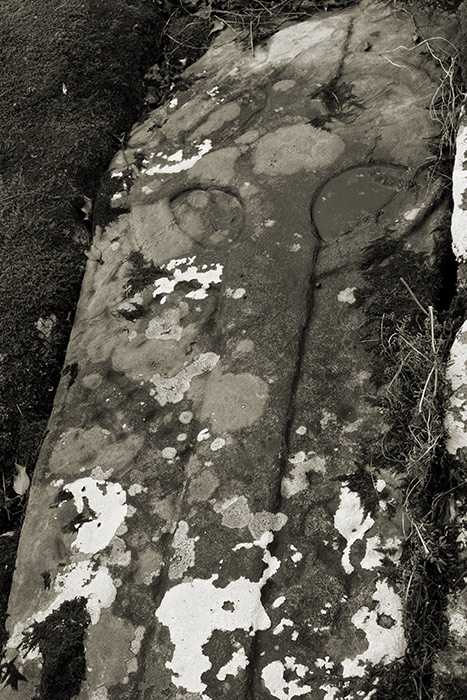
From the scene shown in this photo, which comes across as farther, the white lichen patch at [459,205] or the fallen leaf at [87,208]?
the fallen leaf at [87,208]

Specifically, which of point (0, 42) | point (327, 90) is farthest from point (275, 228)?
point (0, 42)

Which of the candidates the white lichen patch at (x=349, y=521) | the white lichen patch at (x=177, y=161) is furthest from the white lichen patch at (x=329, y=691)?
the white lichen patch at (x=177, y=161)

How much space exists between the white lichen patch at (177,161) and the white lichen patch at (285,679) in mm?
1835

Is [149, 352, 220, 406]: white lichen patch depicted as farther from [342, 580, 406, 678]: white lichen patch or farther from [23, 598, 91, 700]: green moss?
[342, 580, 406, 678]: white lichen patch

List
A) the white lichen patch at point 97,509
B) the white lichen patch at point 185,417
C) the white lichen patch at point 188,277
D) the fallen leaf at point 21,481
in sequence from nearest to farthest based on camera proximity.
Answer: the white lichen patch at point 97,509 → the white lichen patch at point 185,417 → the fallen leaf at point 21,481 → the white lichen patch at point 188,277

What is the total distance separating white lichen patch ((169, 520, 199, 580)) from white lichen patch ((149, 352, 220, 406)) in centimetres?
41

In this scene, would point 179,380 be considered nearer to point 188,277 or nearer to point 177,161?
point 188,277

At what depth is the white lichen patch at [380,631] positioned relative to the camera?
1.71m

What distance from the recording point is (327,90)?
115 inches

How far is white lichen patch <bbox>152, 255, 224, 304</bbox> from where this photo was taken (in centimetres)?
248

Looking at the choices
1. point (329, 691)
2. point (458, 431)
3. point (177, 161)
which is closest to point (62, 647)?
point (329, 691)

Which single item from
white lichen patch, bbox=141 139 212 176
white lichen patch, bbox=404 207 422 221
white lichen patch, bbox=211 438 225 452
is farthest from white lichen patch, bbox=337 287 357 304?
white lichen patch, bbox=141 139 212 176

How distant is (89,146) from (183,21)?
935 mm

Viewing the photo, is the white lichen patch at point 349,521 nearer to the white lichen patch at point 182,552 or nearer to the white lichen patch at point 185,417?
the white lichen patch at point 182,552
